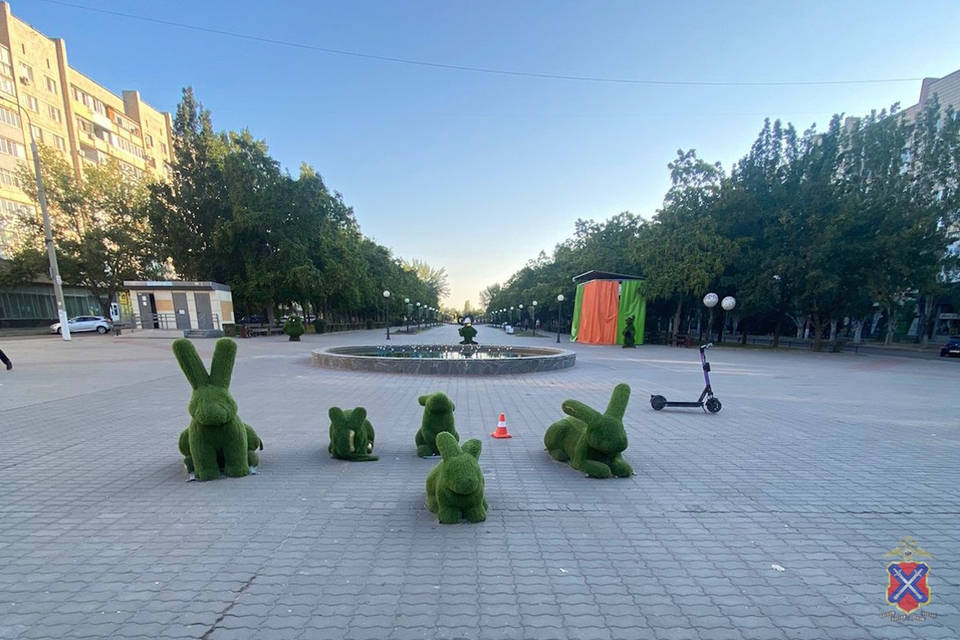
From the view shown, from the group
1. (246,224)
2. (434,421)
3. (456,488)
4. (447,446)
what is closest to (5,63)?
(246,224)

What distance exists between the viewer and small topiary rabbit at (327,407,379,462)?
439 cm

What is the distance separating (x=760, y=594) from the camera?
92.0 inches

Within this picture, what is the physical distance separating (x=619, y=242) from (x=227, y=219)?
33.8 meters

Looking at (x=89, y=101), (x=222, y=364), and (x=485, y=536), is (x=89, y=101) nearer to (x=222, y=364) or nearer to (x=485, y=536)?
(x=222, y=364)

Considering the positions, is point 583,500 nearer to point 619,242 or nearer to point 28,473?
point 28,473

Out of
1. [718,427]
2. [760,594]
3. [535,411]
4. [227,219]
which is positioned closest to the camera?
[760,594]

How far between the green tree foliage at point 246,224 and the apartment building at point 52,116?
185 inches

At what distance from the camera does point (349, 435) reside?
443 centimetres

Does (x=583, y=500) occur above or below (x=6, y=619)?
below

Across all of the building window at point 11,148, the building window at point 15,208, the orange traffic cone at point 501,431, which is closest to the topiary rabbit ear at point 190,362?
the orange traffic cone at point 501,431

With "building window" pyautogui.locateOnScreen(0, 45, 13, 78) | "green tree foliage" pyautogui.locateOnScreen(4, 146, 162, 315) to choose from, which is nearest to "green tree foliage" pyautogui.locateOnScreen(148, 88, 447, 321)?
"green tree foliage" pyautogui.locateOnScreen(4, 146, 162, 315)

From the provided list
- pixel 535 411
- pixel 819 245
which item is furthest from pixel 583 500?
pixel 819 245

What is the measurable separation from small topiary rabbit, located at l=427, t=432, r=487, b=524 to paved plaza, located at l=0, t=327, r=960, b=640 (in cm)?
12

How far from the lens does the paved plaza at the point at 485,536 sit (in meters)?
2.11
